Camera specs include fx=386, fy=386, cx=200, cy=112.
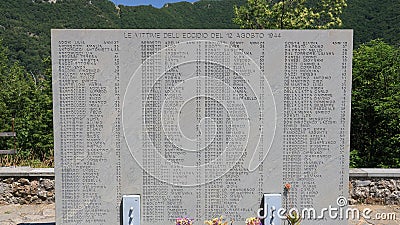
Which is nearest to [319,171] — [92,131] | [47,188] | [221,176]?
[221,176]

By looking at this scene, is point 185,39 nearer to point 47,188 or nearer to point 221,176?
point 221,176

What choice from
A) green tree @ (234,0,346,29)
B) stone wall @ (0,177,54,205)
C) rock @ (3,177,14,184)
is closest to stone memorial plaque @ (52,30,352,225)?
stone wall @ (0,177,54,205)

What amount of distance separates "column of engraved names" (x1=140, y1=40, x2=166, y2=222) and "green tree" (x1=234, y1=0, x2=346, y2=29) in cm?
805

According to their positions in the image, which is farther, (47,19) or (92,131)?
(47,19)

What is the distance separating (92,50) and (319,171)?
3.31 meters

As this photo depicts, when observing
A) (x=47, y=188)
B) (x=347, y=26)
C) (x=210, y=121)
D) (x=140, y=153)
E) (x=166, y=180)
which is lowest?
(x=47, y=188)

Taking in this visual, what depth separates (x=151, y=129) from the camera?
4.93 metres

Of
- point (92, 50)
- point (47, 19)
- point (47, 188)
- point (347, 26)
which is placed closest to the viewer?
point (92, 50)

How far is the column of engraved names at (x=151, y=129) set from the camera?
4.88 metres

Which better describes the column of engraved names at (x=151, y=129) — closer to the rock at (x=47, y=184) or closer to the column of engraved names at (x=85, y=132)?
the column of engraved names at (x=85, y=132)

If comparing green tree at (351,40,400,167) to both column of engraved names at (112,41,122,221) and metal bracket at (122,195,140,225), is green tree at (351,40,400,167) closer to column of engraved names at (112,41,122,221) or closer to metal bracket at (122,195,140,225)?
metal bracket at (122,195,140,225)

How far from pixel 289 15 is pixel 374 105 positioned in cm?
439

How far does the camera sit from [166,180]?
5.00m

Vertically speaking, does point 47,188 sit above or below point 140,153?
below
